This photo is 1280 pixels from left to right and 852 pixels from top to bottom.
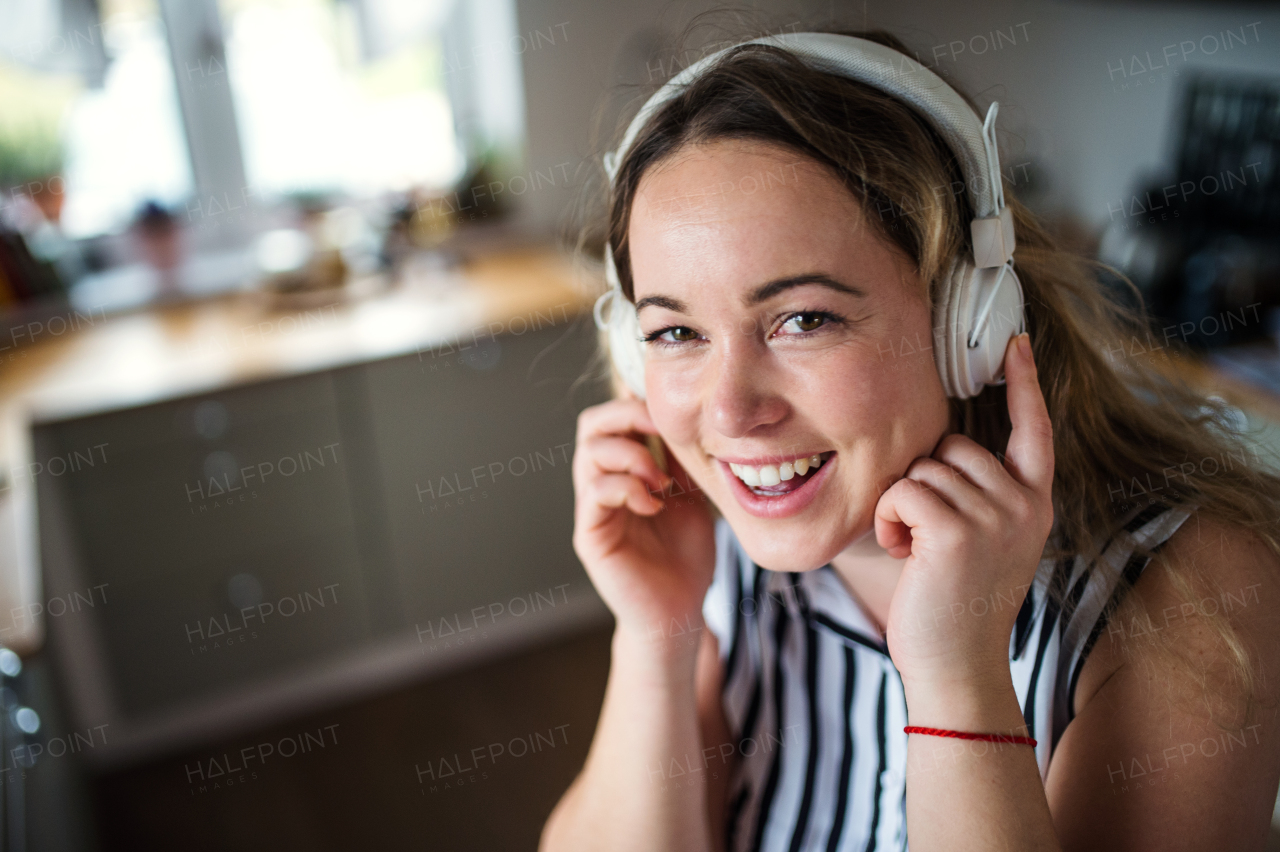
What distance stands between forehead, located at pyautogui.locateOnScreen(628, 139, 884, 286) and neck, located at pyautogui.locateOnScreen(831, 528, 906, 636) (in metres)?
0.35

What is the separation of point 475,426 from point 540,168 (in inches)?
39.3

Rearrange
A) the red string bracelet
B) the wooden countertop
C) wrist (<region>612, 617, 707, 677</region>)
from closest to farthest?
the red string bracelet
wrist (<region>612, 617, 707, 677</region>)
the wooden countertop

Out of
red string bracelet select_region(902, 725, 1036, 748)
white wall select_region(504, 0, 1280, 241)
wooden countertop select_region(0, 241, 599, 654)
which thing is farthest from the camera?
white wall select_region(504, 0, 1280, 241)

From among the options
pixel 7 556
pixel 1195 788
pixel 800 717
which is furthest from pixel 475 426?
pixel 1195 788

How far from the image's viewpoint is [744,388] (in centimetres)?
84

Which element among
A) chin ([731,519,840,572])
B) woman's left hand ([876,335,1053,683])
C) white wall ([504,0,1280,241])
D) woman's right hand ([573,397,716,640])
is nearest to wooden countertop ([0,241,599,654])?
white wall ([504,0,1280,241])

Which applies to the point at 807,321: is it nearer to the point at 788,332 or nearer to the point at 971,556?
the point at 788,332

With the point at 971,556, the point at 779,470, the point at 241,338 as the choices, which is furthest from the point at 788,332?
the point at 241,338

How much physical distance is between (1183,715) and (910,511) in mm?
290

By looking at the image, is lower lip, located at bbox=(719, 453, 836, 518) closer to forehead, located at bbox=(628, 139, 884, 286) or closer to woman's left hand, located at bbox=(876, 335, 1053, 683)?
woman's left hand, located at bbox=(876, 335, 1053, 683)

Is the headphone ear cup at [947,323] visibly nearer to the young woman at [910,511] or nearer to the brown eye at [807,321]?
the young woman at [910,511]

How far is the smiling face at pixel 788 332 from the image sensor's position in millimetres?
810

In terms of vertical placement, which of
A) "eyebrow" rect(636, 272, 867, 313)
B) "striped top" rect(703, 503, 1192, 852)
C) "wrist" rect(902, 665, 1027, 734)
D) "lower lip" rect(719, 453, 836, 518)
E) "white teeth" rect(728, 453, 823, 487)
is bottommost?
"striped top" rect(703, 503, 1192, 852)

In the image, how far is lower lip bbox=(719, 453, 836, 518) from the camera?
88 cm
